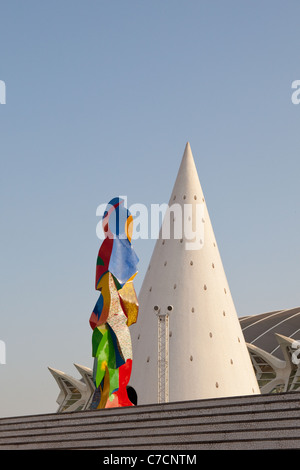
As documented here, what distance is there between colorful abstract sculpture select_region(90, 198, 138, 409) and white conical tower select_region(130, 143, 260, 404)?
1667 mm

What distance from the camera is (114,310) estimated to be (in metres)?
21.6

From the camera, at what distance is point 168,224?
26984 millimetres

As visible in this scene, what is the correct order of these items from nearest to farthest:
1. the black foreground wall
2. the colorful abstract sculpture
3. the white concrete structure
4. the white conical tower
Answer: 1. the black foreground wall
2. the colorful abstract sculpture
3. the white conical tower
4. the white concrete structure

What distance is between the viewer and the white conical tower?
943 inches

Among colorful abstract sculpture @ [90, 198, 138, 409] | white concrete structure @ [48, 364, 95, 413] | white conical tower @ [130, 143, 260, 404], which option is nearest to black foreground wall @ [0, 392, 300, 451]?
colorful abstract sculpture @ [90, 198, 138, 409]

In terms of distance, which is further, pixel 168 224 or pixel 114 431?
pixel 168 224

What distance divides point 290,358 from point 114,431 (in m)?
16.9

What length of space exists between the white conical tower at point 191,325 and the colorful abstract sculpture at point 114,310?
5.47 feet

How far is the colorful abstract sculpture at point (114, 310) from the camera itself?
69.4 feet

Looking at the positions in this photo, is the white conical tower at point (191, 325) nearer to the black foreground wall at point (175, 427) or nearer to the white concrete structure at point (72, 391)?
the black foreground wall at point (175, 427)

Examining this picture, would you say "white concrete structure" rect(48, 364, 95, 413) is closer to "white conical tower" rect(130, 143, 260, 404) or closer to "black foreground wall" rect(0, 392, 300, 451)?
"white conical tower" rect(130, 143, 260, 404)

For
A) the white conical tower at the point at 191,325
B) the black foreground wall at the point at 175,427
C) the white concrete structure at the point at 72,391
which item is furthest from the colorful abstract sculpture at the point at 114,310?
the white concrete structure at the point at 72,391
